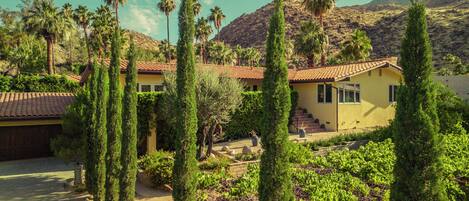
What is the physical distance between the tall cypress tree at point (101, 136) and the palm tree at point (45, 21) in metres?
33.7

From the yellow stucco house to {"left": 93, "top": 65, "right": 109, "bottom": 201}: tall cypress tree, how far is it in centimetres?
1142

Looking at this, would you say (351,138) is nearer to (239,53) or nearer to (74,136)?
(74,136)

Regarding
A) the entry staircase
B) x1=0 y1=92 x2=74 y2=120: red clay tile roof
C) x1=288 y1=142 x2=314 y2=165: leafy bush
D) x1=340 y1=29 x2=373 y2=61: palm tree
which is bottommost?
x1=288 y1=142 x2=314 y2=165: leafy bush

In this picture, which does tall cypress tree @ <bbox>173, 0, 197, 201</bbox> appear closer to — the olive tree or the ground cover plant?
the ground cover plant

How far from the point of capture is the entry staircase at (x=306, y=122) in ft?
86.7

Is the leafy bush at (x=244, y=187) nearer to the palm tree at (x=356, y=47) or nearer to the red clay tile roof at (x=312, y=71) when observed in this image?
the red clay tile roof at (x=312, y=71)

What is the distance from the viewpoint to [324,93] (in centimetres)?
2708

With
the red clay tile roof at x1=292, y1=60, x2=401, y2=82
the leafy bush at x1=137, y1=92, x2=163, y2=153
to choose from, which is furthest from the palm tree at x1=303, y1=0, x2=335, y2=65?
the leafy bush at x1=137, y1=92, x2=163, y2=153

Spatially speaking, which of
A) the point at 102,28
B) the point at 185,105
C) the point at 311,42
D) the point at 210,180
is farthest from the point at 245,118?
the point at 102,28

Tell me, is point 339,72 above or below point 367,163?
above

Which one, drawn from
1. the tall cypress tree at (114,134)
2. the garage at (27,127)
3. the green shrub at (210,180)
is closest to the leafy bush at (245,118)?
the green shrub at (210,180)

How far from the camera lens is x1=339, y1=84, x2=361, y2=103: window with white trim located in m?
26.6

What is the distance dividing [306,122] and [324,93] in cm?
278

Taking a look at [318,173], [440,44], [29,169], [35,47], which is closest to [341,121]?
[318,173]
